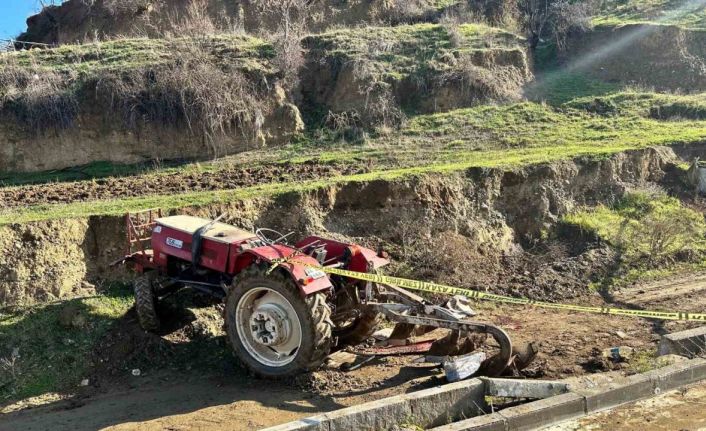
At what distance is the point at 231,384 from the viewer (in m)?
6.45

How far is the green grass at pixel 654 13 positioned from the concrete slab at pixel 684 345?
821 inches

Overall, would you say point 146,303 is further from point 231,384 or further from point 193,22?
point 193,22

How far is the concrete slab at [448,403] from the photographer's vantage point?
534 centimetres

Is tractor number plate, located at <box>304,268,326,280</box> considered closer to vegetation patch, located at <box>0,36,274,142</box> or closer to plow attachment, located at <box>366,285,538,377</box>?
plow attachment, located at <box>366,285,538,377</box>

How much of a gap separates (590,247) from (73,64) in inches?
582

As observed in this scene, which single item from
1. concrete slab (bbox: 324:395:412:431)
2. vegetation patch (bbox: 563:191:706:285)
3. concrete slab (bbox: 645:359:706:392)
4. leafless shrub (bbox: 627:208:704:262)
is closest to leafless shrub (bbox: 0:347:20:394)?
concrete slab (bbox: 324:395:412:431)

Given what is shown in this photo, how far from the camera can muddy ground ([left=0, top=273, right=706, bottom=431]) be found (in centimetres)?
574

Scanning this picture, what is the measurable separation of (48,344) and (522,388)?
17.7 feet

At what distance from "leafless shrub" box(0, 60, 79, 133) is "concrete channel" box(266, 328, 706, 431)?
524 inches

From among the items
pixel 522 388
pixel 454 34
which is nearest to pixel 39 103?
pixel 454 34

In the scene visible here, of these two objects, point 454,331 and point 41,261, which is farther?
point 41,261

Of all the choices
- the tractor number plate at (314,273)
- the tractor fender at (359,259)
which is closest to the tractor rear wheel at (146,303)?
the tractor fender at (359,259)

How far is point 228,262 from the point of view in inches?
260

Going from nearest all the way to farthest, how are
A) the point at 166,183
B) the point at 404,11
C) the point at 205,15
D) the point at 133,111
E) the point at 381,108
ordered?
1. the point at 166,183
2. the point at 133,111
3. the point at 381,108
4. the point at 404,11
5. the point at 205,15
